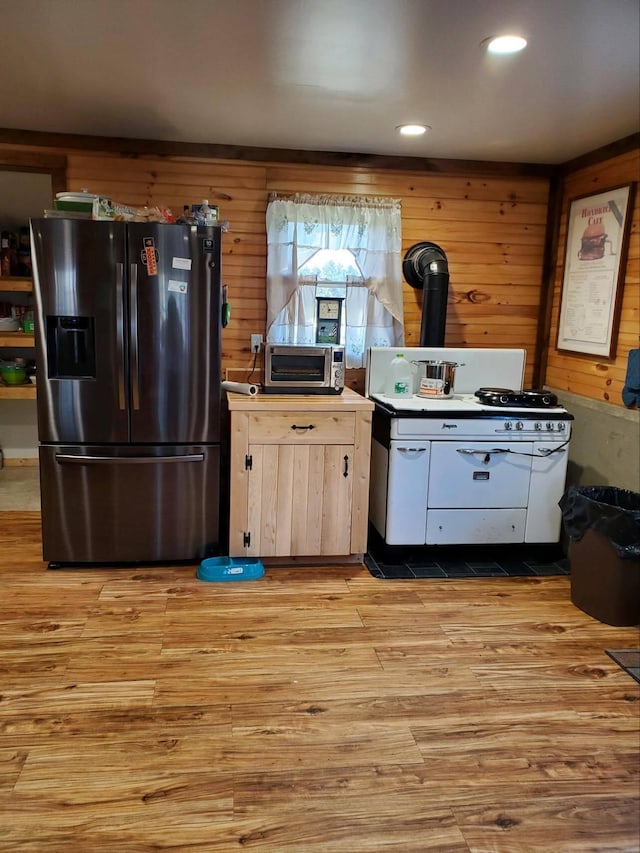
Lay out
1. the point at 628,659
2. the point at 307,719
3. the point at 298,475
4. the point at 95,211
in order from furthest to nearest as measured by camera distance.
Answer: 1. the point at 298,475
2. the point at 95,211
3. the point at 628,659
4. the point at 307,719

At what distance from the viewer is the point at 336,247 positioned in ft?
12.9

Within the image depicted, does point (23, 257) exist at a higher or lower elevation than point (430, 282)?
higher

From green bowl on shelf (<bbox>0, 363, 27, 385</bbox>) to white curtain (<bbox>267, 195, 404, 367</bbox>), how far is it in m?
2.06

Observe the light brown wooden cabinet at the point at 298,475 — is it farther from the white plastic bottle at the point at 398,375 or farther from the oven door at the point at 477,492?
the white plastic bottle at the point at 398,375

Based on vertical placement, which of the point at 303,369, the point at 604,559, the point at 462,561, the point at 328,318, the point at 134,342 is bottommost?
the point at 462,561

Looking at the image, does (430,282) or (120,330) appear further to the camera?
(430,282)

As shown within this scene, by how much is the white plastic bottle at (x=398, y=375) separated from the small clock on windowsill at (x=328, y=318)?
39cm

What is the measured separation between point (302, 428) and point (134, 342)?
92cm

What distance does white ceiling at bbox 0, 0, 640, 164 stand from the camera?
212 cm

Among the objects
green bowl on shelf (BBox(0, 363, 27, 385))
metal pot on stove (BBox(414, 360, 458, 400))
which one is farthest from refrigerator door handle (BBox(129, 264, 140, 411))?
green bowl on shelf (BBox(0, 363, 27, 385))

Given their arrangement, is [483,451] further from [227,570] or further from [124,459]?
[124,459]

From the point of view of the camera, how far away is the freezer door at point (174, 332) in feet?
10.1

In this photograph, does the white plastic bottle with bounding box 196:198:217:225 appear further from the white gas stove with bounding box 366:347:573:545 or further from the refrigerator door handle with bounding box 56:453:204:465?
the white gas stove with bounding box 366:347:573:545

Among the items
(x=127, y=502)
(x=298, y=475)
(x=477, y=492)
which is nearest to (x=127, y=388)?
(x=127, y=502)
